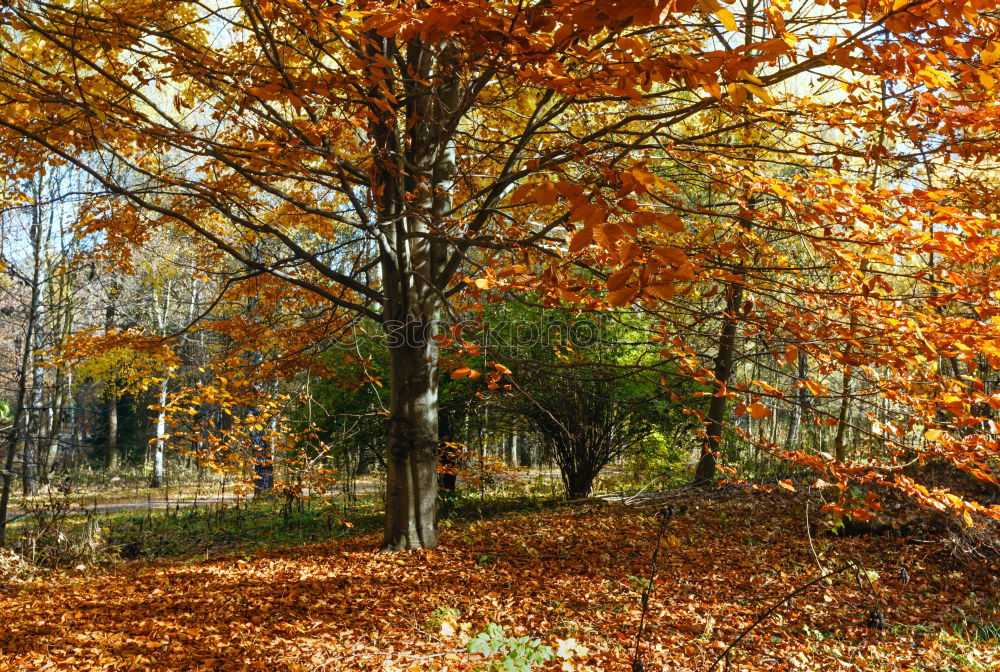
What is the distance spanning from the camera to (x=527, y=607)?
4.41m

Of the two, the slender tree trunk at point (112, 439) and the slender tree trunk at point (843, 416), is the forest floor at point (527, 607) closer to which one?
the slender tree trunk at point (843, 416)

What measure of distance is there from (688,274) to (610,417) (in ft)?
25.9

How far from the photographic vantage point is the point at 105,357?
1336cm

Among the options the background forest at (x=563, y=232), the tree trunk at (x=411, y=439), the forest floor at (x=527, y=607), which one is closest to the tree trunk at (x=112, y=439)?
the background forest at (x=563, y=232)

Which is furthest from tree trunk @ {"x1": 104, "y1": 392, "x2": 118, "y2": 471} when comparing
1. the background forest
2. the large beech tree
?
the large beech tree

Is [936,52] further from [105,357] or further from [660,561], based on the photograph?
[105,357]

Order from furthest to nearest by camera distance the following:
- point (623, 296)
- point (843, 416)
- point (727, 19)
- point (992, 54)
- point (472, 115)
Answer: point (472, 115) → point (843, 416) → point (992, 54) → point (623, 296) → point (727, 19)

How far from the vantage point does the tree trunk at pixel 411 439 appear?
5.46 metres

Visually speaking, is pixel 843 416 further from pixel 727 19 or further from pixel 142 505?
pixel 142 505

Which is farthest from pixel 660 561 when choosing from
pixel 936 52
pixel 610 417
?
pixel 936 52

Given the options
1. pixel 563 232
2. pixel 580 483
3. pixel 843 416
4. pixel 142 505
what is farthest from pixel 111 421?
pixel 843 416

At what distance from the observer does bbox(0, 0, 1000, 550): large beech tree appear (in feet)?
7.65

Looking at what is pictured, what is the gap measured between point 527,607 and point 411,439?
1750 millimetres

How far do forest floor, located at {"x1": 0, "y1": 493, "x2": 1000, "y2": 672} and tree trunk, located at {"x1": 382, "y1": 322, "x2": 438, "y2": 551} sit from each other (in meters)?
0.26
